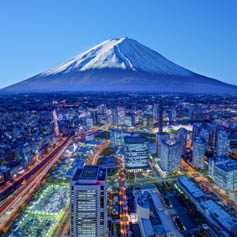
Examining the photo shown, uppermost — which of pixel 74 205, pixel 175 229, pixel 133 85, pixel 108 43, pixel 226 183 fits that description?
pixel 108 43

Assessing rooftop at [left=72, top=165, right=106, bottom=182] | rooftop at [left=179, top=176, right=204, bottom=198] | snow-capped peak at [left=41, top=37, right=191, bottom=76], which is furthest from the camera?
snow-capped peak at [left=41, top=37, right=191, bottom=76]

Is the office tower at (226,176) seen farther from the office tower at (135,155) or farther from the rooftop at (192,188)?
the office tower at (135,155)

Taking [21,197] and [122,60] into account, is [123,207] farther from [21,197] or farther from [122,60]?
[122,60]

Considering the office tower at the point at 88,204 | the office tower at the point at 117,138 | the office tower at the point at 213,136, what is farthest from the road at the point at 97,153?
the office tower at the point at 213,136

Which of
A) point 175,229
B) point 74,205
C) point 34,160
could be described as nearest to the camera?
point 74,205

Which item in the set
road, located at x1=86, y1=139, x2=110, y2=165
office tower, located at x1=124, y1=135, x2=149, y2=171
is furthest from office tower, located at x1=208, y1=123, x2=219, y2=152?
road, located at x1=86, y1=139, x2=110, y2=165

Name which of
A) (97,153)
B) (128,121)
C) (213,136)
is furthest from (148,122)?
(97,153)

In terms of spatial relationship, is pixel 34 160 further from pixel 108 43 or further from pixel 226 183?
pixel 108 43

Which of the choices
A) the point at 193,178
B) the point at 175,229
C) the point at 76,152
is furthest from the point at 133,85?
the point at 175,229

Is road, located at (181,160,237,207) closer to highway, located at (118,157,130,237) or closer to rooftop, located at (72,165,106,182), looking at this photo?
highway, located at (118,157,130,237)
